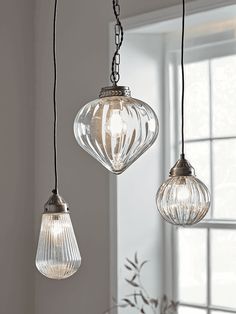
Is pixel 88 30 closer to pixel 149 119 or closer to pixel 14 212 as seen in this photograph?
pixel 14 212

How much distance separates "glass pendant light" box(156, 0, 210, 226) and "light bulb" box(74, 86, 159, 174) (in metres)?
0.22

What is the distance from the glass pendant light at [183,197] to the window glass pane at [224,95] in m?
1.23

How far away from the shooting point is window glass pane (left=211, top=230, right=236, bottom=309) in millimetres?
2906

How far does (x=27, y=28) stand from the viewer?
132 inches

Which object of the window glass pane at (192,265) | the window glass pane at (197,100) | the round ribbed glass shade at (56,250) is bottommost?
the window glass pane at (192,265)

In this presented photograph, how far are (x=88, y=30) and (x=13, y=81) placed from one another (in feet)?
1.49

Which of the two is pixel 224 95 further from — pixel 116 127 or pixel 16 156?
pixel 116 127

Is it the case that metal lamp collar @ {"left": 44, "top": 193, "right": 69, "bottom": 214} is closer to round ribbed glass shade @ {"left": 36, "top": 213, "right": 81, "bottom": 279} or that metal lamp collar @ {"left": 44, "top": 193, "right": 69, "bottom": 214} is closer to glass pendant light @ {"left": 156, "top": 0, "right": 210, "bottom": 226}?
round ribbed glass shade @ {"left": 36, "top": 213, "right": 81, "bottom": 279}

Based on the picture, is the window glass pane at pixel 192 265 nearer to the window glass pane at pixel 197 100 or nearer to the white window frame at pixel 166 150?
the white window frame at pixel 166 150

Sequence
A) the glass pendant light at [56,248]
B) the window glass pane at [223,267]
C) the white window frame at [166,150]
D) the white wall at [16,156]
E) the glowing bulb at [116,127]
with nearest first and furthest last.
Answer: the glowing bulb at [116,127] → the glass pendant light at [56,248] → the white window frame at [166,150] → the window glass pane at [223,267] → the white wall at [16,156]

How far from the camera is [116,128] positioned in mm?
1512

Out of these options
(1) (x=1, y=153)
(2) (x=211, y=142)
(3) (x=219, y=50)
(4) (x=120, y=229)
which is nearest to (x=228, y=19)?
(3) (x=219, y=50)

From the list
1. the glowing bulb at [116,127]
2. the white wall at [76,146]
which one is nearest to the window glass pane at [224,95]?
the white wall at [76,146]

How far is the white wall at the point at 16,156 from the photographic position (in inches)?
127
